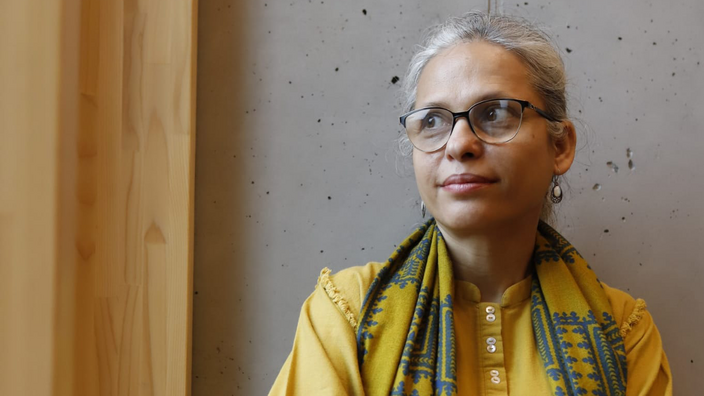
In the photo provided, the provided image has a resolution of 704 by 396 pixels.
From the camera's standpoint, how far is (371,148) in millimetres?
1732

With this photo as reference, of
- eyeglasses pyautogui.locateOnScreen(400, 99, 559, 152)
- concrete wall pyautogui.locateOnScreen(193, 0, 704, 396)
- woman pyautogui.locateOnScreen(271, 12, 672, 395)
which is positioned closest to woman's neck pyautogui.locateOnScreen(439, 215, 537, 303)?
woman pyautogui.locateOnScreen(271, 12, 672, 395)

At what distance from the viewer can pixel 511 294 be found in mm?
1380

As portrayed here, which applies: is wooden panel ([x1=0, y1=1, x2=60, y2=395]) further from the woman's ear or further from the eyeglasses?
the woman's ear

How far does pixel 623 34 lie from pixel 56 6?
Answer: 5.29 ft

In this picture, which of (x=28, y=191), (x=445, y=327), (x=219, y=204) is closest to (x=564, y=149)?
(x=445, y=327)

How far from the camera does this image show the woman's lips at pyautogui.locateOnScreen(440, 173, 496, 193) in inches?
48.5

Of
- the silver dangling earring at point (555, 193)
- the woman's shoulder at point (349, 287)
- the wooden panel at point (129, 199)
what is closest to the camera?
the woman's shoulder at point (349, 287)

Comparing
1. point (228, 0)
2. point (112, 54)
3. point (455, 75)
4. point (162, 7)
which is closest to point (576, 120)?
point (455, 75)

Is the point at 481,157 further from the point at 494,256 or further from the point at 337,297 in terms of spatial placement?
the point at 337,297

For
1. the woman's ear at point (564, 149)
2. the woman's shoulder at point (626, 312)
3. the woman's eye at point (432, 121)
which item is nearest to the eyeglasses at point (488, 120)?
the woman's eye at point (432, 121)

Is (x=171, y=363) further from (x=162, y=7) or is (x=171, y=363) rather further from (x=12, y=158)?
(x=162, y=7)

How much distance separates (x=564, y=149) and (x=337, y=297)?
0.66m

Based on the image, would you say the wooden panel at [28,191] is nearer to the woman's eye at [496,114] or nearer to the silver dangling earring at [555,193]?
the woman's eye at [496,114]

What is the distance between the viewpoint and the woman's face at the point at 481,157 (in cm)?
124
